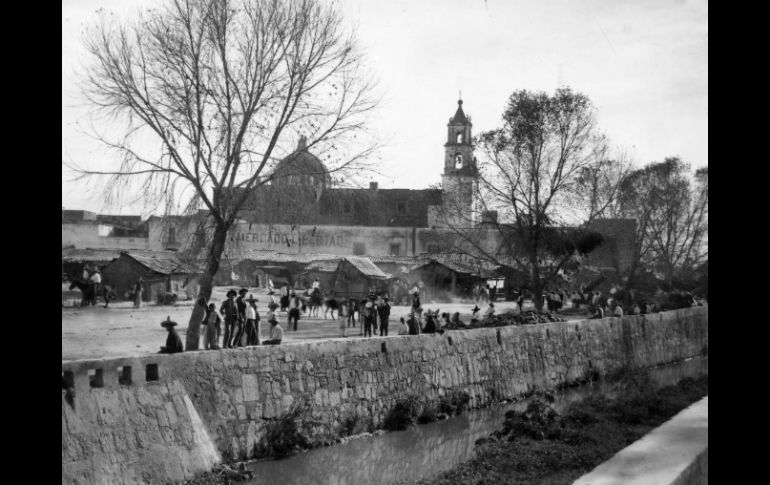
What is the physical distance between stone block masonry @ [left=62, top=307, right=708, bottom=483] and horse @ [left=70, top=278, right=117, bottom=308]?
132 cm

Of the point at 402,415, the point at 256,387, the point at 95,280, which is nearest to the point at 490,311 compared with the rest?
the point at 402,415

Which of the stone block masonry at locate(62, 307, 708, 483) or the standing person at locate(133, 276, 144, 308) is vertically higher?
the standing person at locate(133, 276, 144, 308)

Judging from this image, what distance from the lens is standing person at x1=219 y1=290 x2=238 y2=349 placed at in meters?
12.0

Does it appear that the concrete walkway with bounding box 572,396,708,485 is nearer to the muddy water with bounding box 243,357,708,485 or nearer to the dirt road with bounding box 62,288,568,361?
the muddy water with bounding box 243,357,708,485

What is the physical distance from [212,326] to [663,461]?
7.17 metres

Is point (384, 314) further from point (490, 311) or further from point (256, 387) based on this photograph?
point (256, 387)

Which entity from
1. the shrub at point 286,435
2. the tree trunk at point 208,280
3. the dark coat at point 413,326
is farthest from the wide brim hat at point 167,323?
the dark coat at point 413,326

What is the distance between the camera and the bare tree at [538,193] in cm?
2105

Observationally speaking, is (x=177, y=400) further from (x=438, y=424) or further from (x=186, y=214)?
(x=438, y=424)

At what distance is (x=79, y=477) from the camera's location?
8.09 metres

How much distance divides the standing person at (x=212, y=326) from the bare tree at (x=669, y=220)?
16.2 meters

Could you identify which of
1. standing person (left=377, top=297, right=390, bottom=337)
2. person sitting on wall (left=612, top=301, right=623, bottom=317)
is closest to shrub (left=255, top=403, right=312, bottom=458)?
standing person (left=377, top=297, right=390, bottom=337)

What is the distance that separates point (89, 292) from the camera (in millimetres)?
10000
